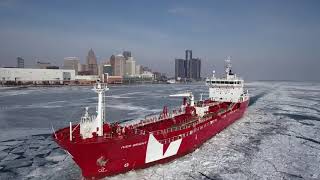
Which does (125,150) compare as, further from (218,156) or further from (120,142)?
(218,156)

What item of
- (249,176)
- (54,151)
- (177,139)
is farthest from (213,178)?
(54,151)

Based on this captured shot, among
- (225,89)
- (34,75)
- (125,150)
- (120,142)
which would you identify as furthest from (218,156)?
(34,75)

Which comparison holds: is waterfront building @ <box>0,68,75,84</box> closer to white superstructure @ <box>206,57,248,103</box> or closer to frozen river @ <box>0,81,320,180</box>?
frozen river @ <box>0,81,320,180</box>

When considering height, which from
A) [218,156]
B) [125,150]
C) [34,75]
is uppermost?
[34,75]

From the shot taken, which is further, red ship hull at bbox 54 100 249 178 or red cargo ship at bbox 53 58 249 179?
red cargo ship at bbox 53 58 249 179

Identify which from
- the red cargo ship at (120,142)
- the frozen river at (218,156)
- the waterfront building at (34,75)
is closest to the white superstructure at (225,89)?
the frozen river at (218,156)

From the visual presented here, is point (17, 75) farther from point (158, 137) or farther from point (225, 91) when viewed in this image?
point (158, 137)

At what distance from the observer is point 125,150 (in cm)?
1554

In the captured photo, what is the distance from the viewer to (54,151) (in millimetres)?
20266

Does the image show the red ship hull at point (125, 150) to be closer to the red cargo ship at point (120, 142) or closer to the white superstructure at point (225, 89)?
the red cargo ship at point (120, 142)

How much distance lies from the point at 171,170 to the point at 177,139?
2307 mm

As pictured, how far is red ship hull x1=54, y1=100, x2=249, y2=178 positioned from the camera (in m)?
14.4

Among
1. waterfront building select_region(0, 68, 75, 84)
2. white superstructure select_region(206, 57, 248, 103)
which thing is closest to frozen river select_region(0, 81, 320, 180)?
white superstructure select_region(206, 57, 248, 103)

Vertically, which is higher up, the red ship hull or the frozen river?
the red ship hull
